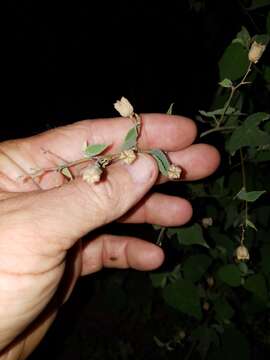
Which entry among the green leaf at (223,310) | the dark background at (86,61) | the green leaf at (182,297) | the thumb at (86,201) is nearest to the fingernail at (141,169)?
the thumb at (86,201)

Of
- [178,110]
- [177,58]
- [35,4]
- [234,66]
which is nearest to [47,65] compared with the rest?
[35,4]

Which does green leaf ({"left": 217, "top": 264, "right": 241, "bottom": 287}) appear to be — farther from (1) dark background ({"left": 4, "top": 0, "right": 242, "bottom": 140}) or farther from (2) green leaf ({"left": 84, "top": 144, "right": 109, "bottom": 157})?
(1) dark background ({"left": 4, "top": 0, "right": 242, "bottom": 140})

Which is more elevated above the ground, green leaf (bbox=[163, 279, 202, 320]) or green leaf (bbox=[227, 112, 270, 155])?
green leaf (bbox=[227, 112, 270, 155])

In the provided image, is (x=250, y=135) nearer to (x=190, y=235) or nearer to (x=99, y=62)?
(x=190, y=235)

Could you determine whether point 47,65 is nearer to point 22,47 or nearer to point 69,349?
point 22,47

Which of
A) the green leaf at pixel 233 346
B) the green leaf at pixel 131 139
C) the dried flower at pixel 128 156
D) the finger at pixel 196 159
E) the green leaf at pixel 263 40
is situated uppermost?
the green leaf at pixel 263 40

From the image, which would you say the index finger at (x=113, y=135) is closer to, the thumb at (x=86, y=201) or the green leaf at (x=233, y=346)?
the thumb at (x=86, y=201)

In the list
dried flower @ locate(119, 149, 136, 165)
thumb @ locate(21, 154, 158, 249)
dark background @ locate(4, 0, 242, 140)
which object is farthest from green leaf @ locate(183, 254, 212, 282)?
dark background @ locate(4, 0, 242, 140)
